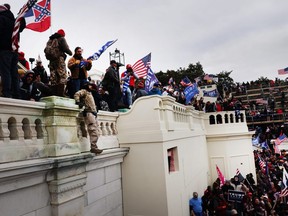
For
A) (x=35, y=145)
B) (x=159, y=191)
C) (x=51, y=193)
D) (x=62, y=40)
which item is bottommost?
(x=159, y=191)

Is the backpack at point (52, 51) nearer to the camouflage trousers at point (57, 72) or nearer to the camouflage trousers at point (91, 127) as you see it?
the camouflage trousers at point (57, 72)

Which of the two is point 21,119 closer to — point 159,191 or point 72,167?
point 72,167

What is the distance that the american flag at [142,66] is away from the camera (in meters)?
11.8

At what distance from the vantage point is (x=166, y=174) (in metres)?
7.15

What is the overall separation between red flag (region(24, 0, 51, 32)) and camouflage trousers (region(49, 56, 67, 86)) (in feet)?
4.59

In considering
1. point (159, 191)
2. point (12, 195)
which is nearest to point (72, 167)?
point (12, 195)

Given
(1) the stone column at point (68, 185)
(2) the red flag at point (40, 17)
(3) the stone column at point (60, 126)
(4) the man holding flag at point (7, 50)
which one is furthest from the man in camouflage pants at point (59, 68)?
(1) the stone column at point (68, 185)

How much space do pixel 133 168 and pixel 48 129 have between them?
3269 millimetres

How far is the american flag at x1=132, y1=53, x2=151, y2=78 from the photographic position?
38.7 feet

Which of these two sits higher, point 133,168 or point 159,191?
point 133,168

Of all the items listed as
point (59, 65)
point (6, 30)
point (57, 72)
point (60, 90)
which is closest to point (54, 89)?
point (60, 90)

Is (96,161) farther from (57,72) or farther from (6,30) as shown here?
(6,30)

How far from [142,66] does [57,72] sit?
6.91 meters

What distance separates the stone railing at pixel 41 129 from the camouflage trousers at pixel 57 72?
1.60 ft
